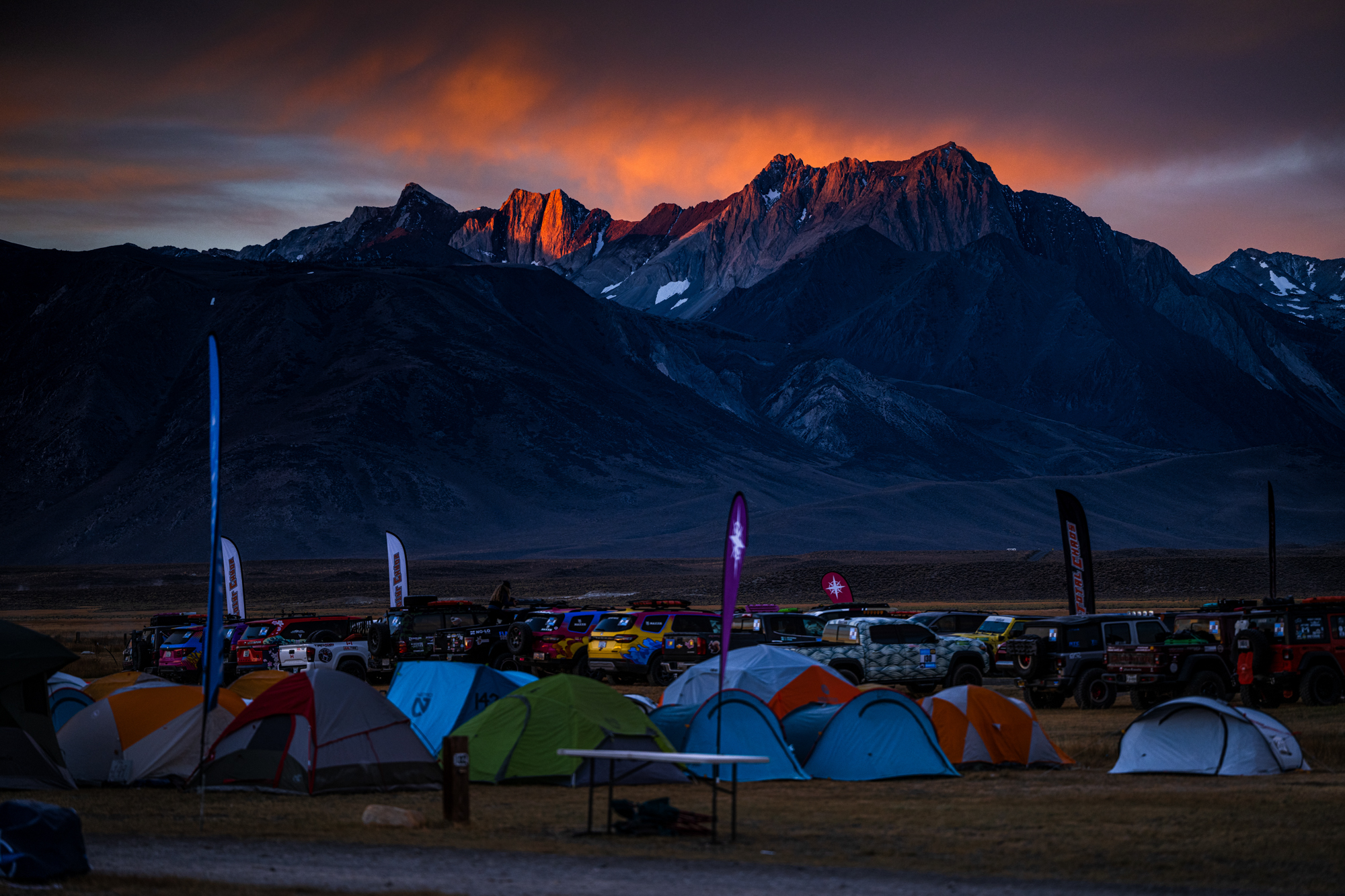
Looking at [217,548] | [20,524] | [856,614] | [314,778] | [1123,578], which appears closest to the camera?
[217,548]

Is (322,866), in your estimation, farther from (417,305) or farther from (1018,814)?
(417,305)

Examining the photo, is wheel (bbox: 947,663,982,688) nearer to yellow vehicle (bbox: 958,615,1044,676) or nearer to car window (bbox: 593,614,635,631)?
yellow vehicle (bbox: 958,615,1044,676)

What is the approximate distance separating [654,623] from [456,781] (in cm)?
1696

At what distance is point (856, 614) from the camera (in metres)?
35.1

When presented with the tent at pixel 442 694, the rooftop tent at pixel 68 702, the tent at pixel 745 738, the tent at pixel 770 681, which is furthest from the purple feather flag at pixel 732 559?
the rooftop tent at pixel 68 702

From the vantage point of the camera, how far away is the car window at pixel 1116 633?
25.2m

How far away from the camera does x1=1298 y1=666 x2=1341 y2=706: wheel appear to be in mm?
Result: 24984

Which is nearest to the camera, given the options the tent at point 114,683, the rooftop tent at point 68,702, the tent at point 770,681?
the tent at point 770,681

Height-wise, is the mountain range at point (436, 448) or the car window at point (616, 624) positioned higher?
the mountain range at point (436, 448)

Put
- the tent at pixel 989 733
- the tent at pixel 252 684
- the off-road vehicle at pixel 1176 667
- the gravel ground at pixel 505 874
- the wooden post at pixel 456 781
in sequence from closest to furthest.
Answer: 1. the gravel ground at pixel 505 874
2. the wooden post at pixel 456 781
3. the tent at pixel 989 733
4. the tent at pixel 252 684
5. the off-road vehicle at pixel 1176 667

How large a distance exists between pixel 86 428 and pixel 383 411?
103ft

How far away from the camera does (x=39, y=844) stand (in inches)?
425

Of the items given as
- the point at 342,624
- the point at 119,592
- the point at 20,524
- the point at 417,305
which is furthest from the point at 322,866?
the point at 417,305

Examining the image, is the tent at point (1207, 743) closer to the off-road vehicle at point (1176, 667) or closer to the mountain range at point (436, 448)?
the off-road vehicle at point (1176, 667)
